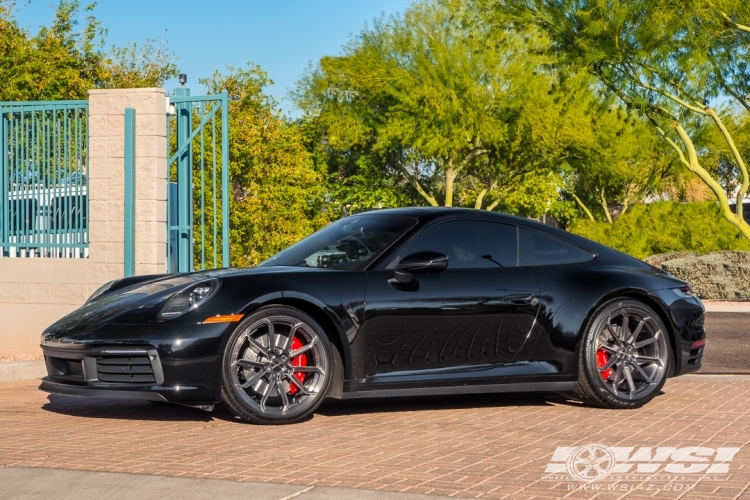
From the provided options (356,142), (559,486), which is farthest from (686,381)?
(356,142)

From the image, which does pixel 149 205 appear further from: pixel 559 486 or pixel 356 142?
pixel 356 142

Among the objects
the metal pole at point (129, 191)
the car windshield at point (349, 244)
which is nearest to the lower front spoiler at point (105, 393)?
the car windshield at point (349, 244)

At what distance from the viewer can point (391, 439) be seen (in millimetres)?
6652

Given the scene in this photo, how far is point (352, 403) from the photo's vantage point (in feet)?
27.6

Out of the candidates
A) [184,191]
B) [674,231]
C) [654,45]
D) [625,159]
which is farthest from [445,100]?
[184,191]

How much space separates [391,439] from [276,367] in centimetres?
92

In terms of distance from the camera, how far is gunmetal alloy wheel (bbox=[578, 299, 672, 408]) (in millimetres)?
7957

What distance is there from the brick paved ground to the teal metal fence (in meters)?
3.63

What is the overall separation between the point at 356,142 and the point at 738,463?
44980 millimetres

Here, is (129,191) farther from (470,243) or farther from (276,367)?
(276,367)

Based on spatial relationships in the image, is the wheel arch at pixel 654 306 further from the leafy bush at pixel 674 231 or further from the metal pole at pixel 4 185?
the leafy bush at pixel 674 231

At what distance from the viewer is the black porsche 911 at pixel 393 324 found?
23.0 feet

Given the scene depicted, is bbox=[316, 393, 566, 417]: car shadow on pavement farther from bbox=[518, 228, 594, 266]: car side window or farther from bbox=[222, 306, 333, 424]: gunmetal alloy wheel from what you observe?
bbox=[518, 228, 594, 266]: car side window

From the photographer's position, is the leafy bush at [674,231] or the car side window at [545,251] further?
the leafy bush at [674,231]
